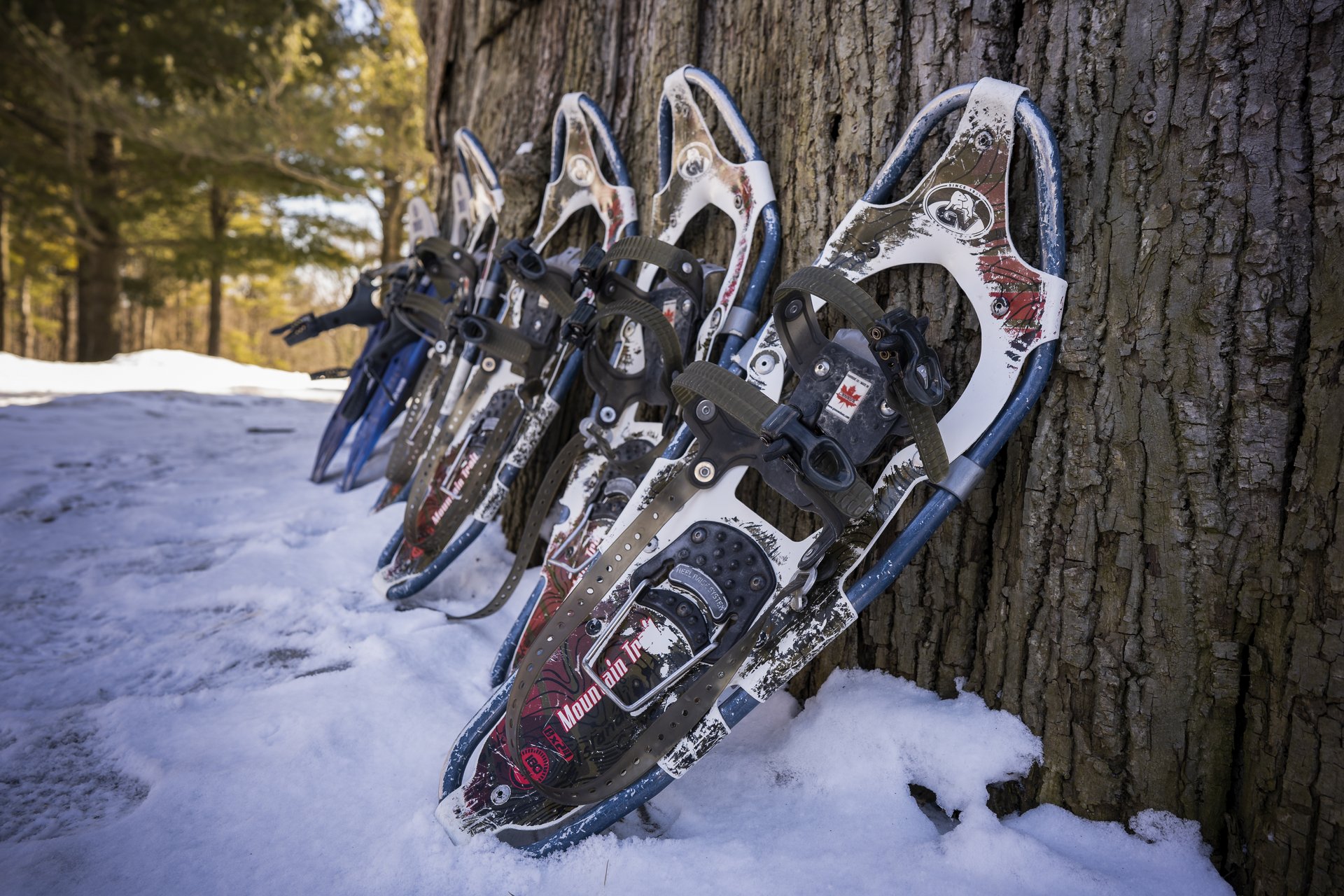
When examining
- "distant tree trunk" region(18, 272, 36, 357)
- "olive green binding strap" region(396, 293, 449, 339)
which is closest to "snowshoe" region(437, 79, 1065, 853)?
"olive green binding strap" region(396, 293, 449, 339)

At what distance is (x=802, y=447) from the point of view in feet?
4.13

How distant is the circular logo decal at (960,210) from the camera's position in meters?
1.38

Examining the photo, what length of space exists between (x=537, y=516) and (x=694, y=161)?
115 cm

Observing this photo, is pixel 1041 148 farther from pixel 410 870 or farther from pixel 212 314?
pixel 212 314

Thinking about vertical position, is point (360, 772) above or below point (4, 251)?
below

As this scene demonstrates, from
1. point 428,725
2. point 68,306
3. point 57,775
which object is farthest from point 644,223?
point 68,306

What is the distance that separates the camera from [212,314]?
12305 mm

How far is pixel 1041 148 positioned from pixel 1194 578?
0.86m

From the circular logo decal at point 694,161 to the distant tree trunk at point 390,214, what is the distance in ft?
28.5

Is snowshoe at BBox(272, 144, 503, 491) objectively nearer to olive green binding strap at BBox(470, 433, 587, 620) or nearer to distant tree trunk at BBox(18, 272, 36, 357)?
olive green binding strap at BBox(470, 433, 587, 620)

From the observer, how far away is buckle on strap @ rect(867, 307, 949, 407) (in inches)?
48.3

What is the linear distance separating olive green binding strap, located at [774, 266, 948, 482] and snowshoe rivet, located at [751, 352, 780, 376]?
0.79 ft

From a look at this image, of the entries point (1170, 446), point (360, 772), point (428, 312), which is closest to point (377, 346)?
point (428, 312)

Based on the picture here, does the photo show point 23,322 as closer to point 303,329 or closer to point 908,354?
point 303,329
